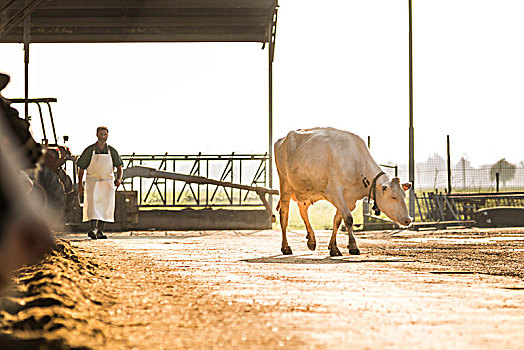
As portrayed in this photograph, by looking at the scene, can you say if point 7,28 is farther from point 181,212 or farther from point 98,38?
point 181,212

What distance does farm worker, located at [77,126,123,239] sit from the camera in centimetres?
1374

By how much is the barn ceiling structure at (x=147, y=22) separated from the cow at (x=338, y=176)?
7.94 m

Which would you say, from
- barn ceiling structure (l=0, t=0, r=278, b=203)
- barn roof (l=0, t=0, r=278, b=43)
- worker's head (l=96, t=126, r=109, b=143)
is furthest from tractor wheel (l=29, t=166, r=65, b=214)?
barn roof (l=0, t=0, r=278, b=43)

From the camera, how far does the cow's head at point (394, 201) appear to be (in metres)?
11.4

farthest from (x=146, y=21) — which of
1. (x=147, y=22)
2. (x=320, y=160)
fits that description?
(x=320, y=160)

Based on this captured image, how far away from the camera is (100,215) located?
14.0 meters

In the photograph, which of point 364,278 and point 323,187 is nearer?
point 364,278

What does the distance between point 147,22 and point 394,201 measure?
10.9 metres

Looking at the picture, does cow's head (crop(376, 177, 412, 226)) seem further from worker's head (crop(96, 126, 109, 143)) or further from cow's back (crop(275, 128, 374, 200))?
worker's head (crop(96, 126, 109, 143))

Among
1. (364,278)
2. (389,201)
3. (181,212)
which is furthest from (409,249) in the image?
(181,212)

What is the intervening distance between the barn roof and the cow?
7904 millimetres

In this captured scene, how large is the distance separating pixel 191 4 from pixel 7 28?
4249mm

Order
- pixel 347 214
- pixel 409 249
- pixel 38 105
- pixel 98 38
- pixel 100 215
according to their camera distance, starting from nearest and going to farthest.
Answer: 1. pixel 347 214
2. pixel 409 249
3. pixel 100 215
4. pixel 38 105
5. pixel 98 38

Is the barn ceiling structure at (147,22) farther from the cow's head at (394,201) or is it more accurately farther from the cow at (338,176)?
the cow's head at (394,201)
